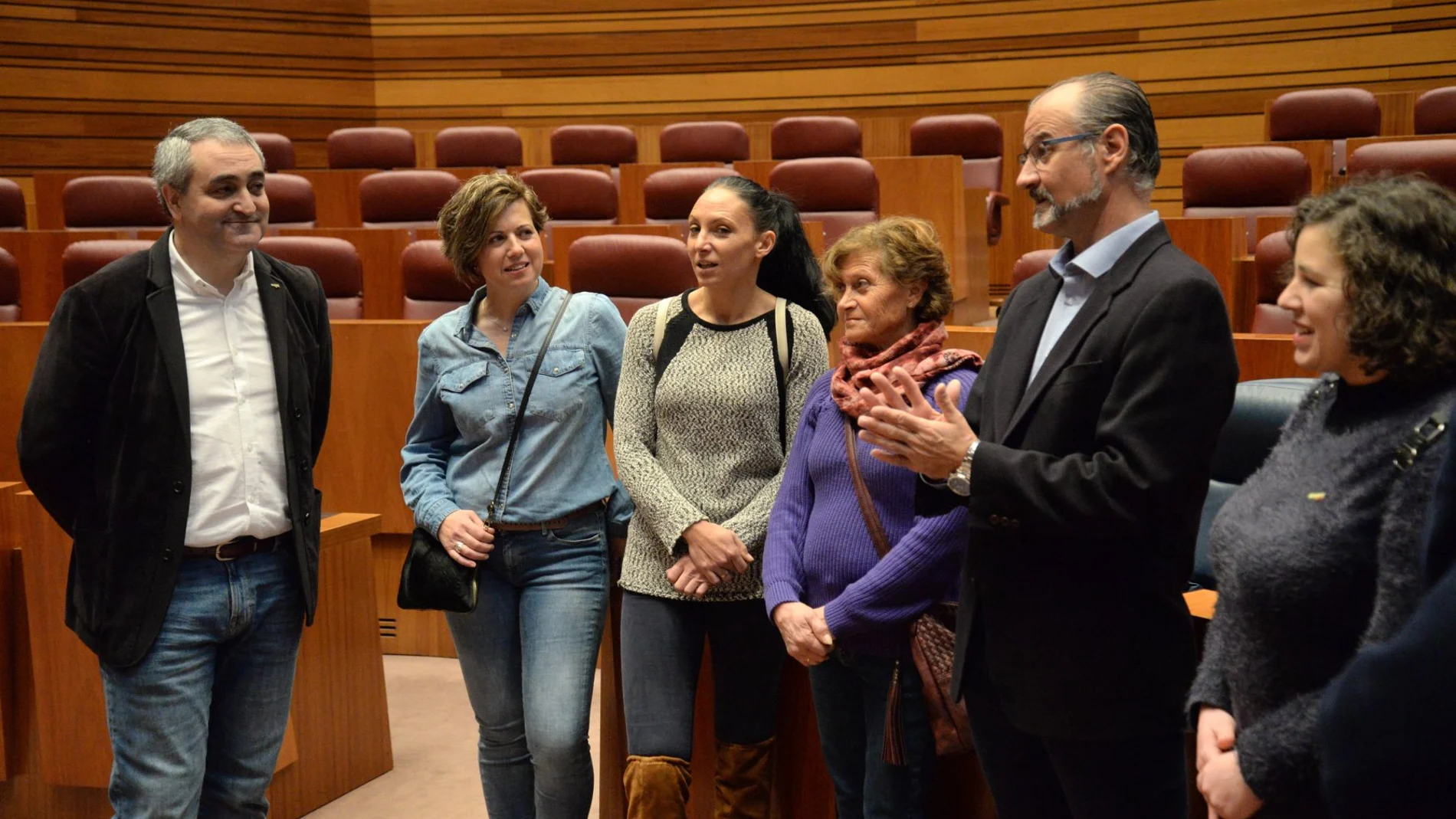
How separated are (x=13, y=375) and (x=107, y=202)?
5.21 ft

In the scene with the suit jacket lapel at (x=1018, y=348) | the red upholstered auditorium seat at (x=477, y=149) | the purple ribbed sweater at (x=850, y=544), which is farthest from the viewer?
the red upholstered auditorium seat at (x=477, y=149)

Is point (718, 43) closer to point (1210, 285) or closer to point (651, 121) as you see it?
point (651, 121)

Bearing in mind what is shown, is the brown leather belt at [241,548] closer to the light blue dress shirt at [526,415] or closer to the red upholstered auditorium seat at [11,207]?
the light blue dress shirt at [526,415]

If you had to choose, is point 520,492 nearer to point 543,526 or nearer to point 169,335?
point 543,526

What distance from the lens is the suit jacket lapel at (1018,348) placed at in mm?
1054

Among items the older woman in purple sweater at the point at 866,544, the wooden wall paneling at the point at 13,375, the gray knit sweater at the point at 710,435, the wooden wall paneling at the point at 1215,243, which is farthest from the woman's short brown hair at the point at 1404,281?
the wooden wall paneling at the point at 13,375

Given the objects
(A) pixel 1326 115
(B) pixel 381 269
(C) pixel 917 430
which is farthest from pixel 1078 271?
(A) pixel 1326 115

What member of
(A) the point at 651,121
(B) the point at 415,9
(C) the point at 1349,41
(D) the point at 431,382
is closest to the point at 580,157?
(A) the point at 651,121

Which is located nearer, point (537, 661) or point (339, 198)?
point (537, 661)

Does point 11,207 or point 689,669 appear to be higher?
point 11,207

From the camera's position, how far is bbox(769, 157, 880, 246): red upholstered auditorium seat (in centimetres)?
348

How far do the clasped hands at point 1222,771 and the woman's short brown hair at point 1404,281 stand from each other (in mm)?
265

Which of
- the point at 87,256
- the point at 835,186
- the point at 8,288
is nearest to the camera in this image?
the point at 87,256

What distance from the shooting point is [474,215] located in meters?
1.47
